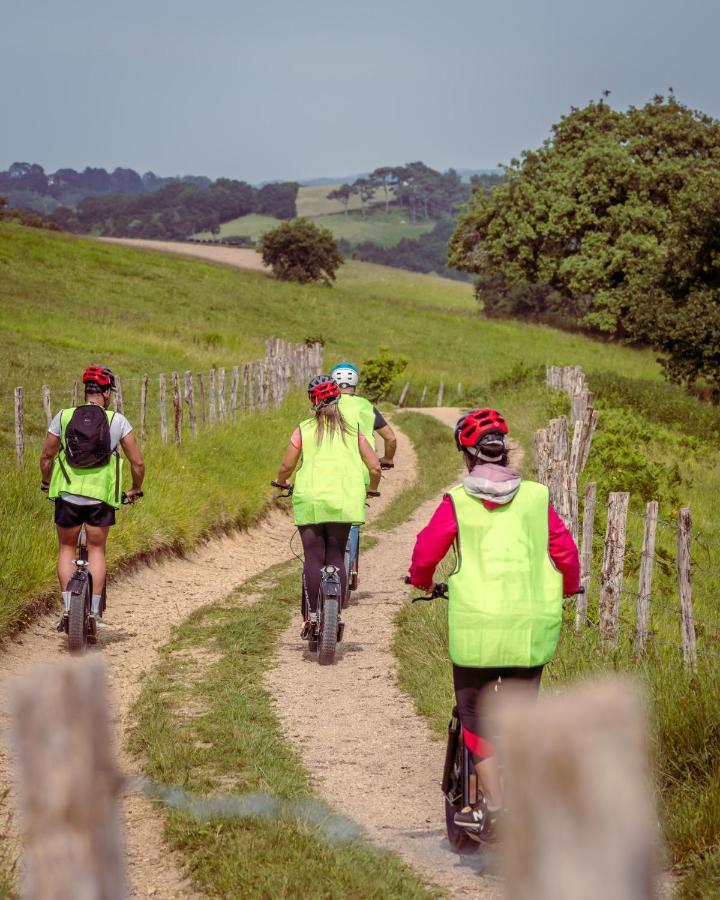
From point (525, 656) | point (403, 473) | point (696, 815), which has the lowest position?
point (403, 473)

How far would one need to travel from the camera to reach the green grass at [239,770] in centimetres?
487

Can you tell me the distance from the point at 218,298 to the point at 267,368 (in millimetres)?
36083

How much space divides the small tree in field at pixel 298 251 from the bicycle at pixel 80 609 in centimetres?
7120

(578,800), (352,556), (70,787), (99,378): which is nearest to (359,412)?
(352,556)

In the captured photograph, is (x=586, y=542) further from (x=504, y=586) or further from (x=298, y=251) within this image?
(x=298, y=251)

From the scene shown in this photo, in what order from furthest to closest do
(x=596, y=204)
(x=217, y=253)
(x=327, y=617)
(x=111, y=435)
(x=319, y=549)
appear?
1. (x=217, y=253)
2. (x=596, y=204)
3. (x=319, y=549)
4. (x=327, y=617)
5. (x=111, y=435)

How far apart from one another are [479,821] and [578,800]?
12.3 feet

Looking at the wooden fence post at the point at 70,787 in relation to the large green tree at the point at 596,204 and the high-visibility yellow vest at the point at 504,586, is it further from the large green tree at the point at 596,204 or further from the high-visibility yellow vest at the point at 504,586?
the large green tree at the point at 596,204

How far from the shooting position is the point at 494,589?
197 inches

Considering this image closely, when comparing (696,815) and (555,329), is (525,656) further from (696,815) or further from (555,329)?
(555,329)

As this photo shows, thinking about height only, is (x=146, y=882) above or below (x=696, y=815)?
below

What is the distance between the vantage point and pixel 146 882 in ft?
16.3

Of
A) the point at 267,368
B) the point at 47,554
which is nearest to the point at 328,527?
the point at 47,554

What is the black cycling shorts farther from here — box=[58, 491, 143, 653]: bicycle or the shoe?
the shoe
